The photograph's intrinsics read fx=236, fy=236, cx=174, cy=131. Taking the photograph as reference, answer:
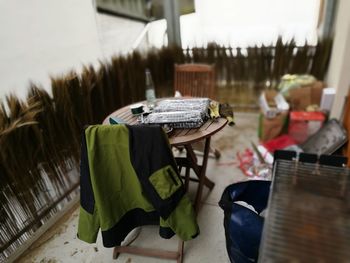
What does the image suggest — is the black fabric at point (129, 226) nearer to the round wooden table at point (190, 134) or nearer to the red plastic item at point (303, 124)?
the round wooden table at point (190, 134)

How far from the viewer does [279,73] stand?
10.7ft

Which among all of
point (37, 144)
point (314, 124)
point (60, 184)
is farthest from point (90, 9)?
point (314, 124)

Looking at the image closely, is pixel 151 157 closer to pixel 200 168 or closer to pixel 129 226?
pixel 129 226

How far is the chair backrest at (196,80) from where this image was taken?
9.41 feet

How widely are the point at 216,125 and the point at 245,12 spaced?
9.03ft

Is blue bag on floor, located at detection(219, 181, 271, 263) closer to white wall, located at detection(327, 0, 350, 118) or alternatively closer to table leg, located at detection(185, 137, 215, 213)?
table leg, located at detection(185, 137, 215, 213)

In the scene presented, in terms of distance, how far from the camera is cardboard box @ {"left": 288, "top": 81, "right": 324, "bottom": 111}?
8.70ft

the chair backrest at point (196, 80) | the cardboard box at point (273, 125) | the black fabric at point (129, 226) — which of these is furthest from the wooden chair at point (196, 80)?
the black fabric at point (129, 226)

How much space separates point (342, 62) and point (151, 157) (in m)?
2.21

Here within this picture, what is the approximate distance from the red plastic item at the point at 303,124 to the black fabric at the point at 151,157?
1.79m

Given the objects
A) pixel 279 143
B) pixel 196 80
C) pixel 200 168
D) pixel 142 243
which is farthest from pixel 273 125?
pixel 142 243

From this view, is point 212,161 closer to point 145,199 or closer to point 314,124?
point 314,124

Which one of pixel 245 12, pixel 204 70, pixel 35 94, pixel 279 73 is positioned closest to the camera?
pixel 35 94

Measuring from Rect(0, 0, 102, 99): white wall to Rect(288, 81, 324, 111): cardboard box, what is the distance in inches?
94.6
